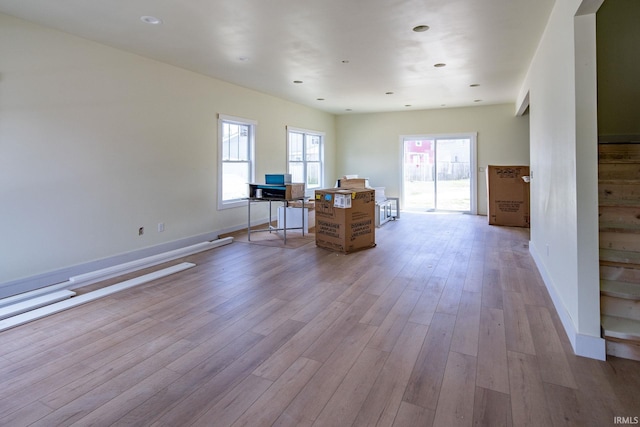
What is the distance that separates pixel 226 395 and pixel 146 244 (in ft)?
11.5

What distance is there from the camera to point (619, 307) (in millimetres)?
2322

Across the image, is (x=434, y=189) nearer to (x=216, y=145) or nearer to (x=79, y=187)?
(x=216, y=145)

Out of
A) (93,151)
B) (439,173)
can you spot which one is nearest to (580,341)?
(93,151)

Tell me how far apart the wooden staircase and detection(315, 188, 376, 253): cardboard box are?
2745 millimetres

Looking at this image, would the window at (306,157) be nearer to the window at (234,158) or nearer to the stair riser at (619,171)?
the window at (234,158)

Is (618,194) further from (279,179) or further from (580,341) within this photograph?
(279,179)

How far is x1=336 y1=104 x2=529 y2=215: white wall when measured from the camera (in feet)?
27.1

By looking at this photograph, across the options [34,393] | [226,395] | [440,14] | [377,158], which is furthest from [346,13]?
[377,158]

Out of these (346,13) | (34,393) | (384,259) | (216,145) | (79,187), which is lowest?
(34,393)

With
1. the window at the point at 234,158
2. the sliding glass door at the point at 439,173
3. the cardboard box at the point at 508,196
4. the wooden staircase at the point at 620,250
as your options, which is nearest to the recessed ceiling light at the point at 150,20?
the window at the point at 234,158

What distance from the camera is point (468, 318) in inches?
109

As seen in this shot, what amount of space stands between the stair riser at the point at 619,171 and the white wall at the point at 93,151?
16.6 ft

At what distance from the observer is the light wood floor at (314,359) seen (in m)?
1.73

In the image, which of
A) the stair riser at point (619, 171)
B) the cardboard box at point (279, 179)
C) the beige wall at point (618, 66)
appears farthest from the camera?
the cardboard box at point (279, 179)
